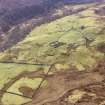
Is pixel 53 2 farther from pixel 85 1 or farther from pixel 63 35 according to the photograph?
pixel 63 35

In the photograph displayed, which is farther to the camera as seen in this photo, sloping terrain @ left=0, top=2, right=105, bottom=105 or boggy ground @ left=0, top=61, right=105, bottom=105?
sloping terrain @ left=0, top=2, right=105, bottom=105

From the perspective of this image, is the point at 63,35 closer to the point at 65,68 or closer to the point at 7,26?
the point at 65,68

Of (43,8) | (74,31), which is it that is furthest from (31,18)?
(74,31)

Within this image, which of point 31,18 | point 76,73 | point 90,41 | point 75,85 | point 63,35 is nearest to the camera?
point 75,85

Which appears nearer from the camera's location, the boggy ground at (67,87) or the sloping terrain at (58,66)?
the boggy ground at (67,87)

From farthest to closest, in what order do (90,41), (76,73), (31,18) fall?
(31,18) → (90,41) → (76,73)

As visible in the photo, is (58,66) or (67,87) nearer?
(67,87)

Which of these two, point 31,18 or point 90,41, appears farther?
point 31,18

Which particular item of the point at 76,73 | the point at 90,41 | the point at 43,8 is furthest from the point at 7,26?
the point at 76,73
